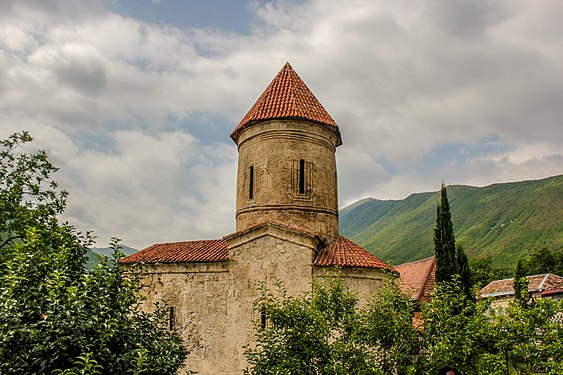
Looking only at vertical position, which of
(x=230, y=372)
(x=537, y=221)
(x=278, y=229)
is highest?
(x=537, y=221)

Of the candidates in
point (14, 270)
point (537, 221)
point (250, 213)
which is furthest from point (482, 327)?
point (537, 221)

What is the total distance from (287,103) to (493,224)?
326ft

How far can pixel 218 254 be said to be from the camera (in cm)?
1272

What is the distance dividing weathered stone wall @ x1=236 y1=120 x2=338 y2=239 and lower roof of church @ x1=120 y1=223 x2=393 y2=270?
1.01 m

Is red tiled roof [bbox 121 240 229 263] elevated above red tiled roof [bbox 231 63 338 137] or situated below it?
below

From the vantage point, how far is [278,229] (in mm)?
11812

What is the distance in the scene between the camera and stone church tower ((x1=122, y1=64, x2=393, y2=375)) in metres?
11.6

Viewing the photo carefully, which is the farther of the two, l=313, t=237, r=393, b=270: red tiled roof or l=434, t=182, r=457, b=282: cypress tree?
→ l=434, t=182, r=457, b=282: cypress tree

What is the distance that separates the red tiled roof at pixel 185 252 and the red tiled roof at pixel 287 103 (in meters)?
4.01

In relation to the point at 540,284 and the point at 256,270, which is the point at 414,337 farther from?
the point at 540,284

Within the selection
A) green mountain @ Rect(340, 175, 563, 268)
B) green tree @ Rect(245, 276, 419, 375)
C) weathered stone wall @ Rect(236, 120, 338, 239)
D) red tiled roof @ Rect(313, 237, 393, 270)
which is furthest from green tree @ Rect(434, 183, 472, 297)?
green mountain @ Rect(340, 175, 563, 268)

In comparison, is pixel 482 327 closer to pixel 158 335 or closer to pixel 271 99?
pixel 158 335

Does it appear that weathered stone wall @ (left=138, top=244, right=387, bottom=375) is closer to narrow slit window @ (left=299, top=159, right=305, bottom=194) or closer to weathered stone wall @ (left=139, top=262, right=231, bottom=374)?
weathered stone wall @ (left=139, top=262, right=231, bottom=374)

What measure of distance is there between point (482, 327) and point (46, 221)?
14.2 m
